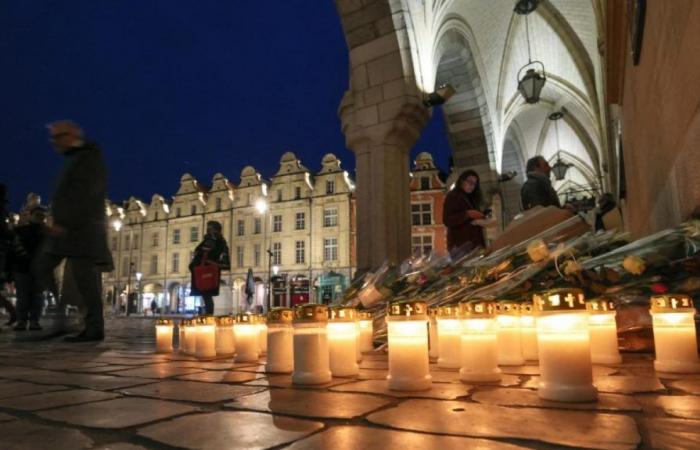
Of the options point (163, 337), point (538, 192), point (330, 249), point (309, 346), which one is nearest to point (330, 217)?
point (330, 249)

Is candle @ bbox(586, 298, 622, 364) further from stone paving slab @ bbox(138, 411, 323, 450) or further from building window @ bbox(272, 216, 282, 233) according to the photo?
building window @ bbox(272, 216, 282, 233)

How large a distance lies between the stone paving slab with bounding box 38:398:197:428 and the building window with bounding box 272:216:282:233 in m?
33.7

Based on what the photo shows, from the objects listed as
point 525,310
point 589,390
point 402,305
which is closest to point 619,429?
point 589,390

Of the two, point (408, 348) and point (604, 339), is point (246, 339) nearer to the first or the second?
point (408, 348)

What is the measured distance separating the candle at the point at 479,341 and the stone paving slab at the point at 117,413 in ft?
3.82

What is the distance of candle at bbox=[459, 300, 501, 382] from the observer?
2027 mm

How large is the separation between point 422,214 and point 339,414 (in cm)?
3091

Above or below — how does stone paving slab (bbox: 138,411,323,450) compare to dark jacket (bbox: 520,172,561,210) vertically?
below

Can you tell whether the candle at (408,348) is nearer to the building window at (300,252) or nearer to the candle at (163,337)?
the candle at (163,337)

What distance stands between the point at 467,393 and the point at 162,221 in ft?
138

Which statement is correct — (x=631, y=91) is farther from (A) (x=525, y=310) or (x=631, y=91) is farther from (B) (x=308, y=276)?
(B) (x=308, y=276)

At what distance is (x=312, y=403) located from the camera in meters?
1.67

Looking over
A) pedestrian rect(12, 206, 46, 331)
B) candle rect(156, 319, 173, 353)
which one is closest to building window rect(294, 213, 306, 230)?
pedestrian rect(12, 206, 46, 331)

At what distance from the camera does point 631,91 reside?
520cm
